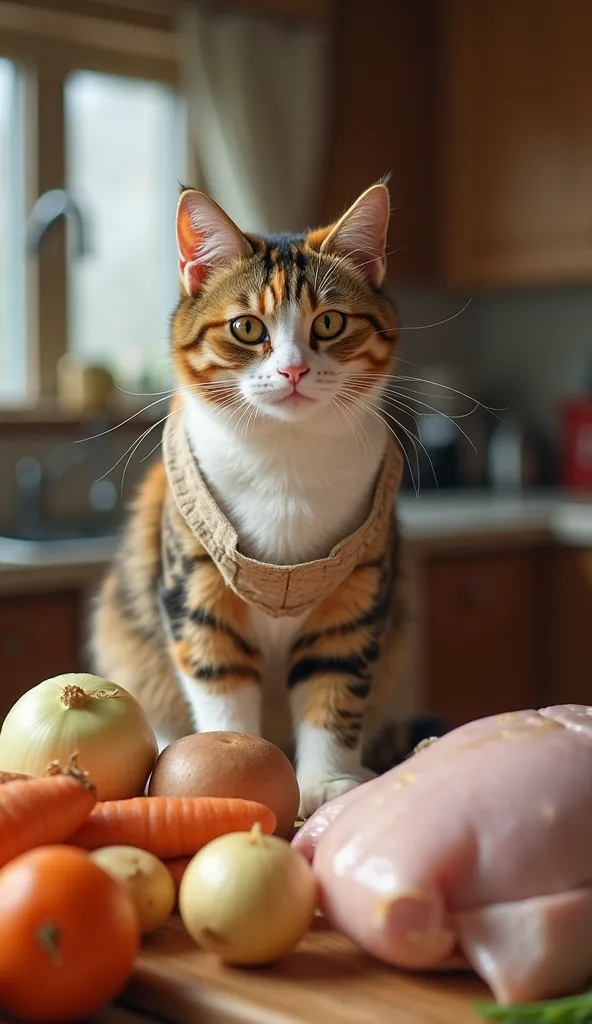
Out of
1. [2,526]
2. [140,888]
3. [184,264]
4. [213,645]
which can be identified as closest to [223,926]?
[140,888]

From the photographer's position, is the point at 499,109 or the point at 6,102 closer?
the point at 6,102

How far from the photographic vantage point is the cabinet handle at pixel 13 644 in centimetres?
232

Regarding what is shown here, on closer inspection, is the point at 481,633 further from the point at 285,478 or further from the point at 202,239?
the point at 202,239

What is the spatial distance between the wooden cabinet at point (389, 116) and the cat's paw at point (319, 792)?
2429 millimetres

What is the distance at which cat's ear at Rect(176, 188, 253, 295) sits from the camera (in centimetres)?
113

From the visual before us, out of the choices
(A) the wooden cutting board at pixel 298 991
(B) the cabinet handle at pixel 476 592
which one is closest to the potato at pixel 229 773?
(A) the wooden cutting board at pixel 298 991

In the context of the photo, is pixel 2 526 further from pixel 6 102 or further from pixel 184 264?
pixel 184 264

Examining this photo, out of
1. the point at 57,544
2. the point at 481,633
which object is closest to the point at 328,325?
the point at 57,544

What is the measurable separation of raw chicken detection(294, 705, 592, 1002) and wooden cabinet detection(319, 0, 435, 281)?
275 centimetres

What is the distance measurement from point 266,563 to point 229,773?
0.30m

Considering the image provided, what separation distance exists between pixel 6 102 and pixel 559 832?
106 inches

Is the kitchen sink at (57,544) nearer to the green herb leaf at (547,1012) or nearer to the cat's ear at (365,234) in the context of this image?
the cat's ear at (365,234)

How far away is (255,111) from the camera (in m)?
3.19

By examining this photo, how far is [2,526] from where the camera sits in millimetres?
3002
